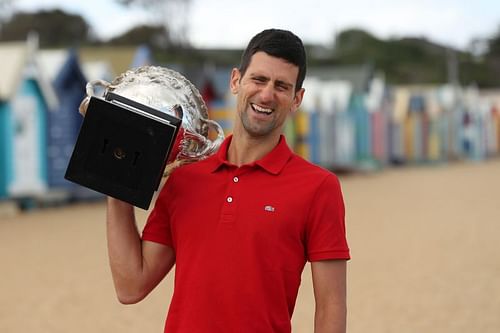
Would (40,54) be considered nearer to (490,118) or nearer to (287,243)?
(287,243)

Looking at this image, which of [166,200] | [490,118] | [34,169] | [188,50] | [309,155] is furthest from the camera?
[188,50]

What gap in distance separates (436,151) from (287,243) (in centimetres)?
3465

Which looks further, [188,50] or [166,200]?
[188,50]

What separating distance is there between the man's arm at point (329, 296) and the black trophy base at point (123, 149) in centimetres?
49

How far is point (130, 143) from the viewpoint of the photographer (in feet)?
7.57

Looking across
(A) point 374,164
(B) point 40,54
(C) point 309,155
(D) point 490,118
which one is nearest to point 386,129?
(A) point 374,164

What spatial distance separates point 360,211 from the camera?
1652 centimetres

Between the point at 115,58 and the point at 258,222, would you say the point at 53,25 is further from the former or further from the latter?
the point at 258,222

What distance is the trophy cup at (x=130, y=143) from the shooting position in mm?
2275

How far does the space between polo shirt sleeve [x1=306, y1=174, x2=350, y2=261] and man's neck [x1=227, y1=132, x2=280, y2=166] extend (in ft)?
0.67

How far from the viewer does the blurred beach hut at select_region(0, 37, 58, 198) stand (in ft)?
51.6

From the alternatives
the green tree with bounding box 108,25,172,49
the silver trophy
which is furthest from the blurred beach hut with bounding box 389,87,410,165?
the silver trophy

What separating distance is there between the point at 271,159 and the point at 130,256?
19.2 inches

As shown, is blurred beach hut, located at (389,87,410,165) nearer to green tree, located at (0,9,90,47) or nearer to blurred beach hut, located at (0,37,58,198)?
blurred beach hut, located at (0,37,58,198)
